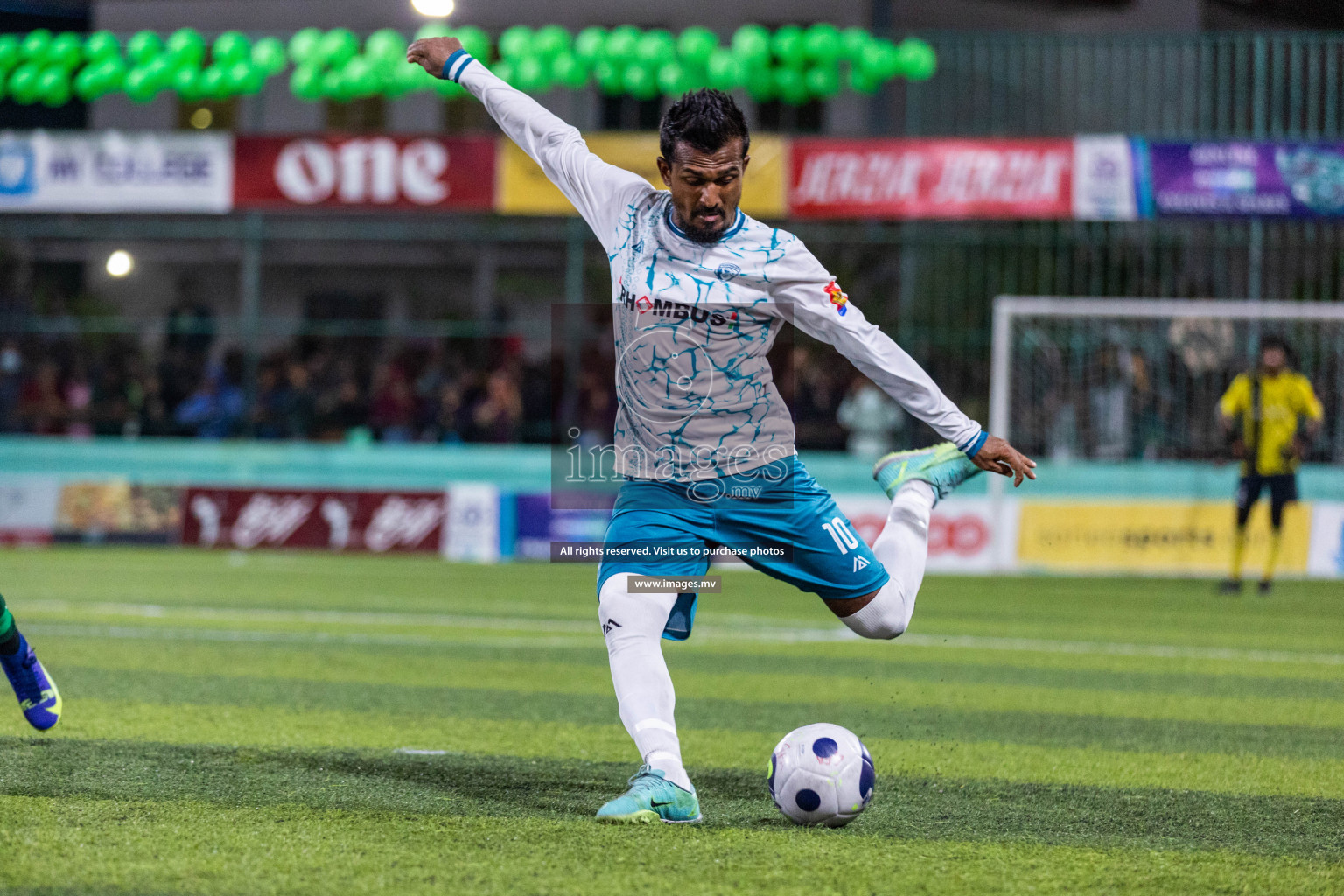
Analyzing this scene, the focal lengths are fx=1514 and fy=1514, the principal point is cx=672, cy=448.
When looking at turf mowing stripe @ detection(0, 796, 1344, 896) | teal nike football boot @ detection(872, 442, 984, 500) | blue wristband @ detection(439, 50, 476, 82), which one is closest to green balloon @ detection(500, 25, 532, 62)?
blue wristband @ detection(439, 50, 476, 82)

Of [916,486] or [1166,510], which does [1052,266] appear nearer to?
[1166,510]

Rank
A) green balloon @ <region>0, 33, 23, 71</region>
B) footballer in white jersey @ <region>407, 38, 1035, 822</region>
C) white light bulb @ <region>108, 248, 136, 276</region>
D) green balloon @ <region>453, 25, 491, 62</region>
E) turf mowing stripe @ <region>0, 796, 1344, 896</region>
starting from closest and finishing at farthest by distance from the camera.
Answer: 1. turf mowing stripe @ <region>0, 796, 1344, 896</region>
2. footballer in white jersey @ <region>407, 38, 1035, 822</region>
3. green balloon @ <region>453, 25, 491, 62</region>
4. green balloon @ <region>0, 33, 23, 71</region>
5. white light bulb @ <region>108, 248, 136, 276</region>

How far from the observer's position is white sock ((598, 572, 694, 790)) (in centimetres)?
458

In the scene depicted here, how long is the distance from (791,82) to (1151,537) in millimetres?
6961

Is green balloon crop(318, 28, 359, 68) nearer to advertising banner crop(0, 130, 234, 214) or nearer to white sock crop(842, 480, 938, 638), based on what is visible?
advertising banner crop(0, 130, 234, 214)

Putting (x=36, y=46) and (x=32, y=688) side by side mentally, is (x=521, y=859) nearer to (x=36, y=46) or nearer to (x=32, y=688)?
(x=32, y=688)

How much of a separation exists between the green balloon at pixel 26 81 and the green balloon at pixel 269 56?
9.75ft

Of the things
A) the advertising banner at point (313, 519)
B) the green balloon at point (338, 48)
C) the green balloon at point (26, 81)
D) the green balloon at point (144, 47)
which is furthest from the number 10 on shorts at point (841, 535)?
the green balloon at point (26, 81)

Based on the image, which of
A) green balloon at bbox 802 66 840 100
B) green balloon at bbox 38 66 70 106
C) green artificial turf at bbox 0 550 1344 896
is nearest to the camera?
green artificial turf at bbox 0 550 1344 896

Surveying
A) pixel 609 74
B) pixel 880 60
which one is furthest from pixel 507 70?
pixel 880 60

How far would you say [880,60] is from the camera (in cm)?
1827

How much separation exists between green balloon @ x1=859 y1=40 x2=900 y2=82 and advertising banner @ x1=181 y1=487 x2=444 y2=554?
7.27 metres

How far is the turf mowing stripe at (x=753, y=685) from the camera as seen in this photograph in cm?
754

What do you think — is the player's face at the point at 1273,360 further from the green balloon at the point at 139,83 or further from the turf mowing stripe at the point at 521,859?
the green balloon at the point at 139,83
